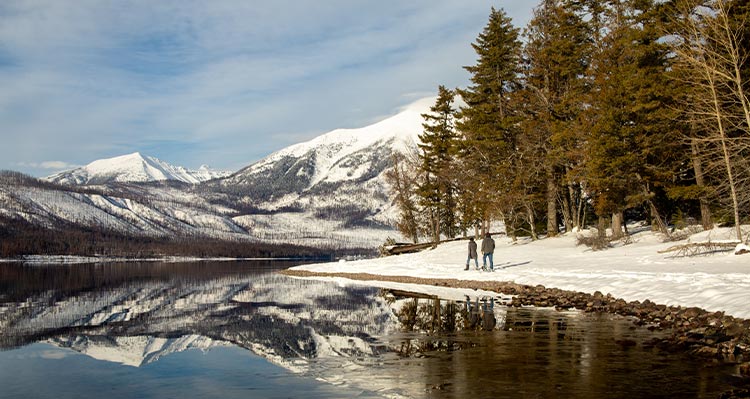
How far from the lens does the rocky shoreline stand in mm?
12625

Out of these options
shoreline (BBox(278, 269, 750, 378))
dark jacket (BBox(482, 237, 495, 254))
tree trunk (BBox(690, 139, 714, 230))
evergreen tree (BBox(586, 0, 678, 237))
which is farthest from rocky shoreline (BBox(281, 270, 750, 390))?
tree trunk (BBox(690, 139, 714, 230))

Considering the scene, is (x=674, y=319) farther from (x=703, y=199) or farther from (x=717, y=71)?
(x=703, y=199)

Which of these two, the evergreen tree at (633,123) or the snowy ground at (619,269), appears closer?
the snowy ground at (619,269)

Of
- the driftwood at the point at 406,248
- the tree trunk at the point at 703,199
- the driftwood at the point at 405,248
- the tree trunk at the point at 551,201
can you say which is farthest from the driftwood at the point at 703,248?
the driftwood at the point at 405,248

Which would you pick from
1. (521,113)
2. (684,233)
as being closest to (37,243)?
(521,113)

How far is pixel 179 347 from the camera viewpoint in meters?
16.2

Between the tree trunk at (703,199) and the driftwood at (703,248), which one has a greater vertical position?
the tree trunk at (703,199)

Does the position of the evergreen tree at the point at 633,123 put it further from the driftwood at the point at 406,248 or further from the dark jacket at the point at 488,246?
the driftwood at the point at 406,248

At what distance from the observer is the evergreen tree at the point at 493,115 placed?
46.1m

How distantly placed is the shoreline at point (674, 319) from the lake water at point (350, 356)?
2.26 feet

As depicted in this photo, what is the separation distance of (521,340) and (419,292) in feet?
50.2

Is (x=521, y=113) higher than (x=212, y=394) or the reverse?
higher

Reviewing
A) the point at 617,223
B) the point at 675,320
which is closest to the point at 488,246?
the point at 617,223

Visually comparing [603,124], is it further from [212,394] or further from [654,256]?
[212,394]
